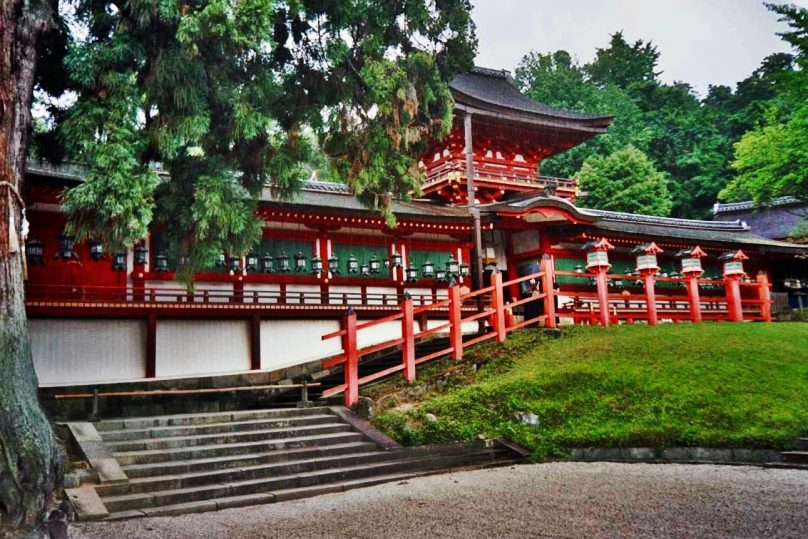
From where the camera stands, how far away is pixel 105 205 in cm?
812

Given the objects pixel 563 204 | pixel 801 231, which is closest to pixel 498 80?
pixel 563 204

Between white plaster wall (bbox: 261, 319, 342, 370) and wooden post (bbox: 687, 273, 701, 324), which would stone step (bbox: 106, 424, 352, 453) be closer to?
white plaster wall (bbox: 261, 319, 342, 370)

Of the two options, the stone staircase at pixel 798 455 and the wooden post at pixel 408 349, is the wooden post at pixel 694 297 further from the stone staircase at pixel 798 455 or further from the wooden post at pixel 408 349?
the wooden post at pixel 408 349

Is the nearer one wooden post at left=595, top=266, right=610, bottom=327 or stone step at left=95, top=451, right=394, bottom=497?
stone step at left=95, top=451, right=394, bottom=497

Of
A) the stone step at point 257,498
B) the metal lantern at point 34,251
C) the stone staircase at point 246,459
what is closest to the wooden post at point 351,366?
the stone staircase at point 246,459

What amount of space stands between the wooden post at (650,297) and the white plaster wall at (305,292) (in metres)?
7.59

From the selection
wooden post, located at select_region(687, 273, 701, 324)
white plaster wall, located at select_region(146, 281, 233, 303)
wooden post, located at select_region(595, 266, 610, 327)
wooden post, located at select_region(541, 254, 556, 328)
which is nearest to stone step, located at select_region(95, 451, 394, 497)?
wooden post, located at select_region(541, 254, 556, 328)

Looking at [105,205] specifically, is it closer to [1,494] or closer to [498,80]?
[1,494]

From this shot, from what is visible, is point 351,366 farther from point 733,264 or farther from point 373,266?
point 733,264

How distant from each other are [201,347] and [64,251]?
11.3ft

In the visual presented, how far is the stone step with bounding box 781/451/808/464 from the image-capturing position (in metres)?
7.93

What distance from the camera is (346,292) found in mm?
16438

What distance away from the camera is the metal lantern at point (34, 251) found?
12270 millimetres

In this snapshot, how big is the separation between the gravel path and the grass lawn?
3.44 ft
